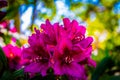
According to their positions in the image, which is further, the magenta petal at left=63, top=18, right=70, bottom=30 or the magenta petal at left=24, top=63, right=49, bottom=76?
the magenta petal at left=63, top=18, right=70, bottom=30

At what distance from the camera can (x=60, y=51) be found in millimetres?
1333

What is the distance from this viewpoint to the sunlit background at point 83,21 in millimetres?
2686

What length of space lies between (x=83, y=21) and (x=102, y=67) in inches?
139

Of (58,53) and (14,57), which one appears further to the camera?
(14,57)

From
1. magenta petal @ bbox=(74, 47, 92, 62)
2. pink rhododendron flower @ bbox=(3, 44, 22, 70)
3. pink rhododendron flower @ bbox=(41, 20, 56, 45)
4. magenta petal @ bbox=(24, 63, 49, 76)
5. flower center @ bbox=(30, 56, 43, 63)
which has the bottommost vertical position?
pink rhododendron flower @ bbox=(3, 44, 22, 70)

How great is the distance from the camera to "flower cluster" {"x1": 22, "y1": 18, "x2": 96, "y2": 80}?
1.32 metres

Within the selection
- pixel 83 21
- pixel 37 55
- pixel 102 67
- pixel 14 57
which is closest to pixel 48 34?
pixel 37 55

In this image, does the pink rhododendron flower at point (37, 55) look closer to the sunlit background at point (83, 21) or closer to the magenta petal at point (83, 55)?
the magenta petal at point (83, 55)

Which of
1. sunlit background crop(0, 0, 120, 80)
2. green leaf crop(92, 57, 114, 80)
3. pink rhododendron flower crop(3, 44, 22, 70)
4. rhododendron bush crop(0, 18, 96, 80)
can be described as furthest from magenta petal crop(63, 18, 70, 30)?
green leaf crop(92, 57, 114, 80)

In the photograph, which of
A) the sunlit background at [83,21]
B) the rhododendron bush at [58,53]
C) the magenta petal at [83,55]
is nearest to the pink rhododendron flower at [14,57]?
the sunlit background at [83,21]

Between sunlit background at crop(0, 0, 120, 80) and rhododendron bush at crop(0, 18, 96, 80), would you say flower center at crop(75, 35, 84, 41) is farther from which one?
sunlit background at crop(0, 0, 120, 80)

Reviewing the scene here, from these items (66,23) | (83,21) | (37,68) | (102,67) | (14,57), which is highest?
(66,23)

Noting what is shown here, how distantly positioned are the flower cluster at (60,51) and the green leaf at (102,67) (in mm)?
998

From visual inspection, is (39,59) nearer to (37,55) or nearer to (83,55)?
(37,55)
